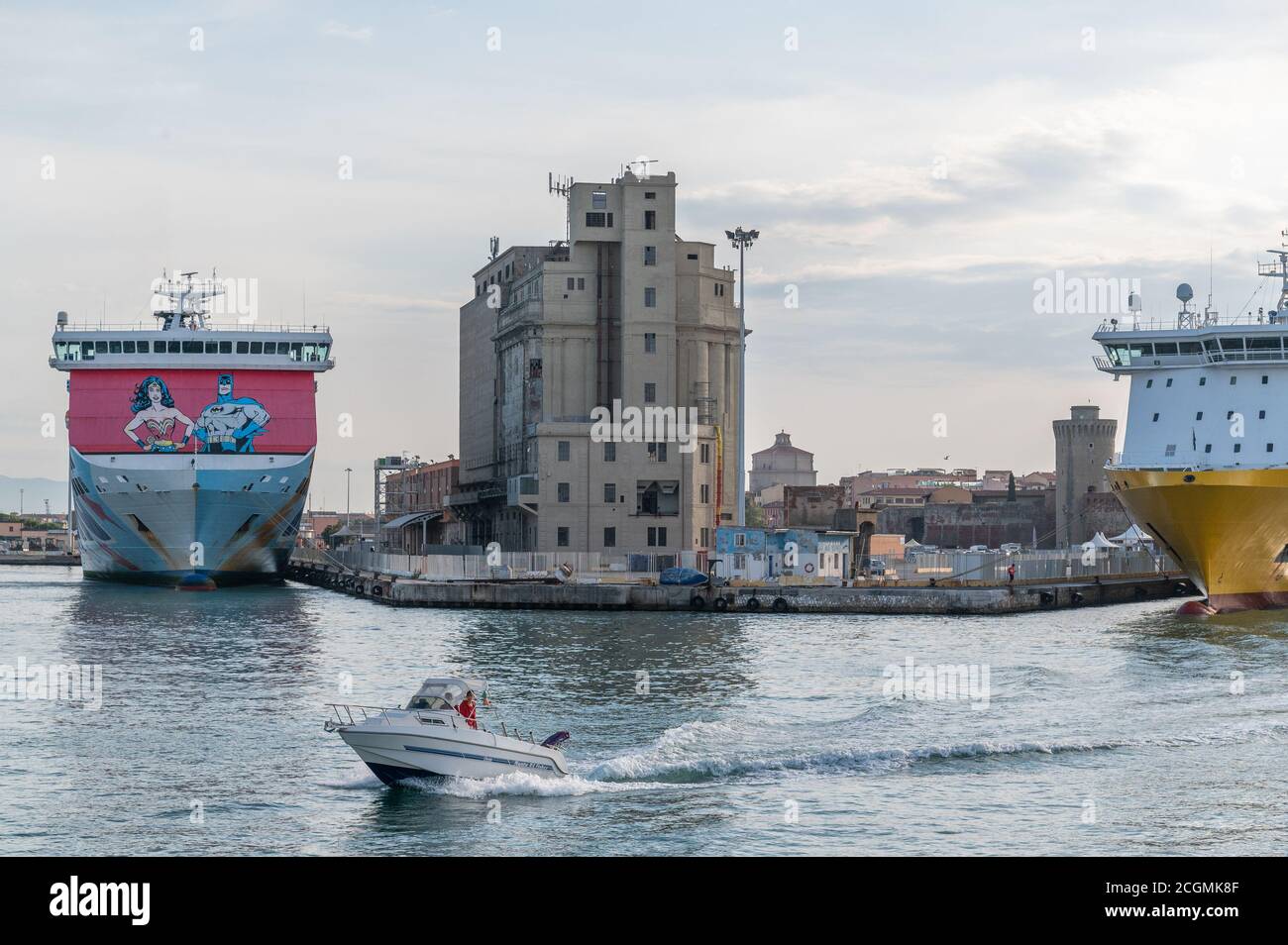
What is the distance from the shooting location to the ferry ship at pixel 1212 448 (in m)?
66.2

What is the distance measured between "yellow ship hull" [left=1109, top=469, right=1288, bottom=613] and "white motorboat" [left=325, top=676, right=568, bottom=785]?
47.2 m

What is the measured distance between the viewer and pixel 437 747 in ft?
86.9

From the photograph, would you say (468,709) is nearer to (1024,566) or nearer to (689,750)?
(689,750)

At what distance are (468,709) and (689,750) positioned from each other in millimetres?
5275

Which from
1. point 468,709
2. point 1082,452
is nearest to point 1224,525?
point 468,709

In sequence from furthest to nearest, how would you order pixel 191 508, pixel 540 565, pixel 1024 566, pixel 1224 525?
pixel 191 508
pixel 1024 566
pixel 540 565
pixel 1224 525

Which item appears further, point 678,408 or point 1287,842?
point 678,408

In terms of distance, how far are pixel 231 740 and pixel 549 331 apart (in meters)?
63.7

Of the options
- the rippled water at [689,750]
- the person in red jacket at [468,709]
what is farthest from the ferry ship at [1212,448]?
the person in red jacket at [468,709]

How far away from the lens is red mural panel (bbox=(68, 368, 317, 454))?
289 ft

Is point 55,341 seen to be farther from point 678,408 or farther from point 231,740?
point 231,740

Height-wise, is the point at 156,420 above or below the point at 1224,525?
above
